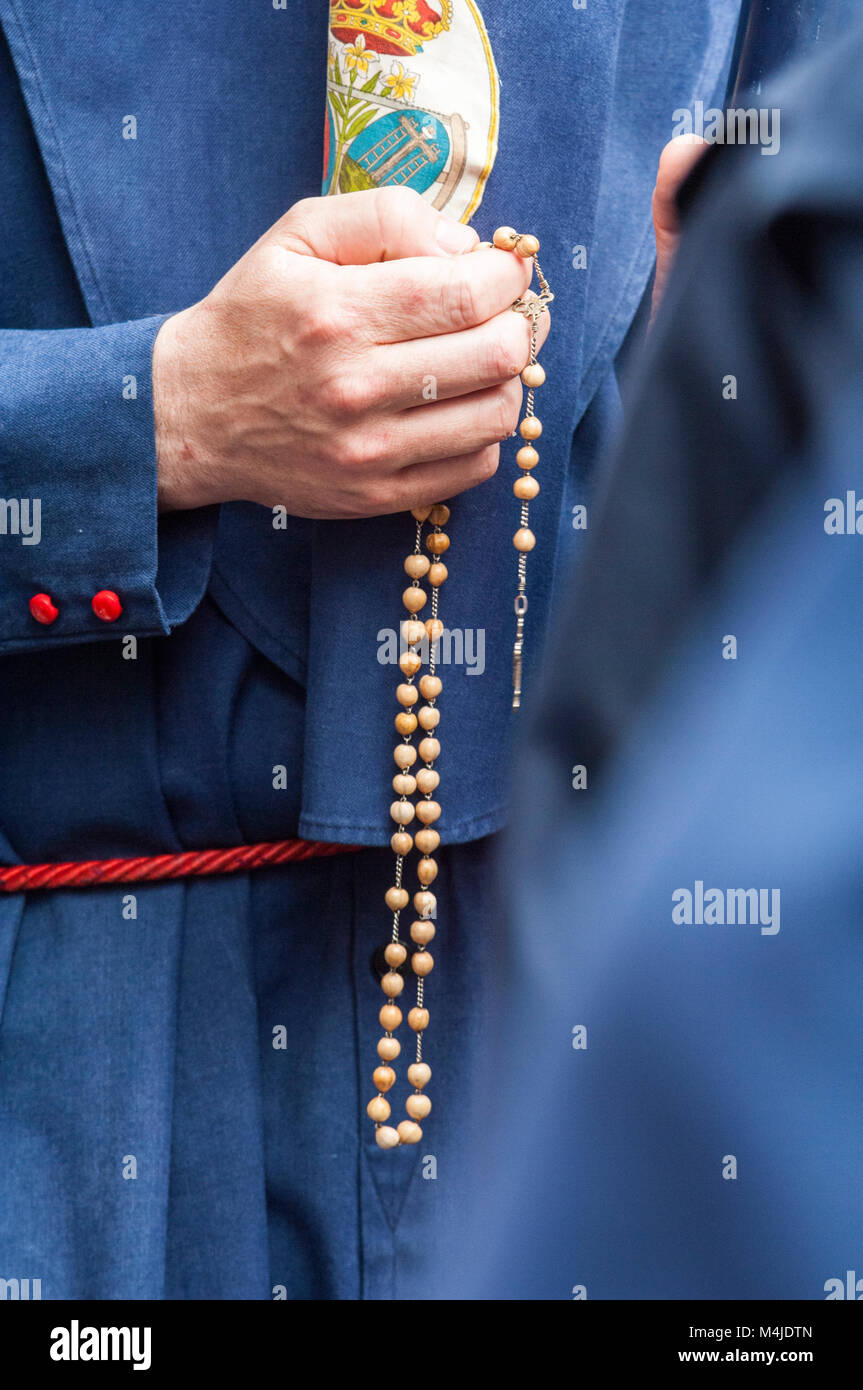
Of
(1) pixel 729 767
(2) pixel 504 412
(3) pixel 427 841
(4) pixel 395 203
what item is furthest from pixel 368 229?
(1) pixel 729 767

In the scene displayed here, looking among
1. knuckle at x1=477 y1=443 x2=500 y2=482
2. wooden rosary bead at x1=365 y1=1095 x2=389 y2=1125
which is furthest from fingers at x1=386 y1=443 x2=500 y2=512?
wooden rosary bead at x1=365 y1=1095 x2=389 y2=1125

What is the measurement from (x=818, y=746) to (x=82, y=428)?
20.8 inches

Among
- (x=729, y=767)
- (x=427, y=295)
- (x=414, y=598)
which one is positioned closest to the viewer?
(x=729, y=767)

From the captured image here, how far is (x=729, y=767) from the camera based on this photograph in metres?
0.31

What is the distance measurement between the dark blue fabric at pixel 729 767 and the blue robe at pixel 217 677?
1.51 feet

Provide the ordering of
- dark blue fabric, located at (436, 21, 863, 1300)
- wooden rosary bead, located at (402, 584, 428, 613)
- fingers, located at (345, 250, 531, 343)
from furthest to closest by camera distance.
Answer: wooden rosary bead, located at (402, 584, 428, 613) < fingers, located at (345, 250, 531, 343) < dark blue fabric, located at (436, 21, 863, 1300)

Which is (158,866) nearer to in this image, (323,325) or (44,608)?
(44,608)

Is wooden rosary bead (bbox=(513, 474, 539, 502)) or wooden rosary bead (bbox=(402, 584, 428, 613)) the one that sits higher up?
wooden rosary bead (bbox=(513, 474, 539, 502))

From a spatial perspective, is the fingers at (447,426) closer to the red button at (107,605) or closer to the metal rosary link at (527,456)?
the metal rosary link at (527,456)

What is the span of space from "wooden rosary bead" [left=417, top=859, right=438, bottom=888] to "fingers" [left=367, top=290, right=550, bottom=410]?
288mm

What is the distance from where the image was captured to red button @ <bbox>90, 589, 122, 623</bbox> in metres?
0.74

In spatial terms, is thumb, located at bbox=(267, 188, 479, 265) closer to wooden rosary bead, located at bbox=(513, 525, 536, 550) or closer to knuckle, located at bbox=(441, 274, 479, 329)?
knuckle, located at bbox=(441, 274, 479, 329)

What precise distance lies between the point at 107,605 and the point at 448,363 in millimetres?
242

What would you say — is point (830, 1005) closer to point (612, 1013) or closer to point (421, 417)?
point (612, 1013)
